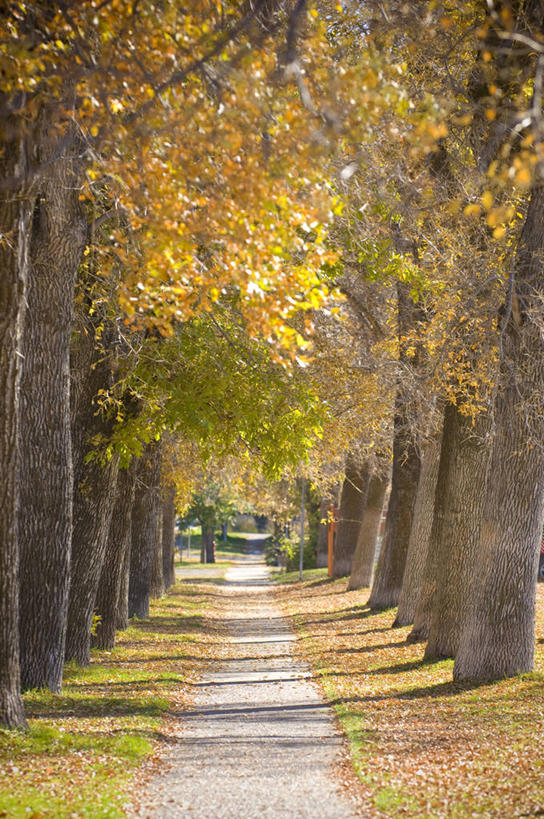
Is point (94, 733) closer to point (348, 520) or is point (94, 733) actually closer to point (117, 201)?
point (117, 201)

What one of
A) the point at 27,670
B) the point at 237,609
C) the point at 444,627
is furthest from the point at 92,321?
the point at 237,609

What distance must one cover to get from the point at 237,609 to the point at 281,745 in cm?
2199

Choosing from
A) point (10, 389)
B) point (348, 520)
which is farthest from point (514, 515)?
point (348, 520)

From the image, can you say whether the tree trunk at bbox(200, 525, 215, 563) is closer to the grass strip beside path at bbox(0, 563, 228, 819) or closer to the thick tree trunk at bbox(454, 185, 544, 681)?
the grass strip beside path at bbox(0, 563, 228, 819)

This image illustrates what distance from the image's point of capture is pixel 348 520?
36.5 metres

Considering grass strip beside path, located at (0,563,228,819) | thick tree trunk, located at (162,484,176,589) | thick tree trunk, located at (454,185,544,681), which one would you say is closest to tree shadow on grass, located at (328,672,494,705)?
thick tree trunk, located at (454,185,544,681)

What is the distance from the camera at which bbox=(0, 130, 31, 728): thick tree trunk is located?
352 inches

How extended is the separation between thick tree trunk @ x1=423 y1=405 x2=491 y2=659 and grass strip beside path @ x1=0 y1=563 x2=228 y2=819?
161 inches

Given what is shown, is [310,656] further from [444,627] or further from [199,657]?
[444,627]

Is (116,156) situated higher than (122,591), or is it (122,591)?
(116,156)

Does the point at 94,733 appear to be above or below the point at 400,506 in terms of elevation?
below

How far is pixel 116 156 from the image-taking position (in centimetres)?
871

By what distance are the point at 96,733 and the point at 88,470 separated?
4.70 metres

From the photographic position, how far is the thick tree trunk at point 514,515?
42.2 feet
